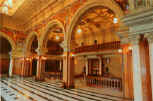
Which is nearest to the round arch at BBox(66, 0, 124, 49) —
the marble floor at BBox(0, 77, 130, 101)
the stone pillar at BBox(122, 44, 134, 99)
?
the stone pillar at BBox(122, 44, 134, 99)

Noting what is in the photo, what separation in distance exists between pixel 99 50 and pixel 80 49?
2.77 metres

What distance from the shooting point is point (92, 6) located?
6.39 m

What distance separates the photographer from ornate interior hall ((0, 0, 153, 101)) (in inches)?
115

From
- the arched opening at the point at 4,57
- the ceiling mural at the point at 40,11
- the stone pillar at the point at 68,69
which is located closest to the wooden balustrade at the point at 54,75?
the stone pillar at the point at 68,69

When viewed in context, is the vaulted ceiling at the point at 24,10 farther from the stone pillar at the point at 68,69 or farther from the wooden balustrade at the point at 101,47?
the wooden balustrade at the point at 101,47

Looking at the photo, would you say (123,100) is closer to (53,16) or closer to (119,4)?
(119,4)

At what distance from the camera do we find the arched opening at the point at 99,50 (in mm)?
9453

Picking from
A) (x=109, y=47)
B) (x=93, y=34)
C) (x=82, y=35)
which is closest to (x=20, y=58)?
(x=82, y=35)

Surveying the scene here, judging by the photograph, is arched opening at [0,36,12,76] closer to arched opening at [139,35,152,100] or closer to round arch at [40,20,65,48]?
round arch at [40,20,65,48]

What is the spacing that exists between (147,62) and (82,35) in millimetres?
13301

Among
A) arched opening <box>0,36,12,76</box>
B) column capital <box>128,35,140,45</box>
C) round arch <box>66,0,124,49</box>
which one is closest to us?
column capital <box>128,35,140,45</box>

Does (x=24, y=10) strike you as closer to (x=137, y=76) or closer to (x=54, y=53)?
(x=54, y=53)

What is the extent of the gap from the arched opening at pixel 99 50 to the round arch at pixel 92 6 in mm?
1873

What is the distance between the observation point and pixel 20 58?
13.9 m
